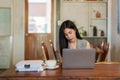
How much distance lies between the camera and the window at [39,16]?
631 centimetres

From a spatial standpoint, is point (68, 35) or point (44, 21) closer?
point (68, 35)

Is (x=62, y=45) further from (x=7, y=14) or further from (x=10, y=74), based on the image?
(x=7, y=14)

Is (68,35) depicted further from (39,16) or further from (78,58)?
(39,16)

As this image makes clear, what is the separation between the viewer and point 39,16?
20.7ft

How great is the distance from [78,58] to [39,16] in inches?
185

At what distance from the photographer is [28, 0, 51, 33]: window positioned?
20.7 feet

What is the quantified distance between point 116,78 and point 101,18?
4.81 meters

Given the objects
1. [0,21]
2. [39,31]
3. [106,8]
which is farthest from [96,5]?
[0,21]

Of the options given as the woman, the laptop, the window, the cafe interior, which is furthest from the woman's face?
the window

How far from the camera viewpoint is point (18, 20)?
20.5 ft

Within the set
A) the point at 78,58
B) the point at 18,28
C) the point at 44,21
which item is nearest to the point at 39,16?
the point at 44,21

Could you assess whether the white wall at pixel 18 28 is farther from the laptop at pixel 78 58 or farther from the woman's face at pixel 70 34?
the laptop at pixel 78 58

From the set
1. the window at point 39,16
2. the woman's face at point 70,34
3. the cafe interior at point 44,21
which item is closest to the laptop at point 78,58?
the woman's face at point 70,34

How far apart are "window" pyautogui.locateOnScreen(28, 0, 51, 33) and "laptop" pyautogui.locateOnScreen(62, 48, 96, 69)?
456 cm
